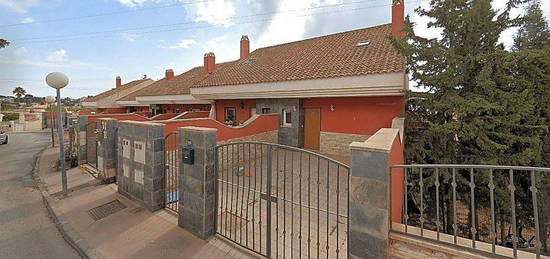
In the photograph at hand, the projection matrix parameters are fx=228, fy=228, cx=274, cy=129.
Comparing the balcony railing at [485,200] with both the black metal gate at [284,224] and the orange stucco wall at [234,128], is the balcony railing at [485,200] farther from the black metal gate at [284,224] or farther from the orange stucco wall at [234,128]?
the orange stucco wall at [234,128]

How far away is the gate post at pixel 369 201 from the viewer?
2580 mm

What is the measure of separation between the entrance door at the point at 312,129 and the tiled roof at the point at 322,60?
7.20 feet

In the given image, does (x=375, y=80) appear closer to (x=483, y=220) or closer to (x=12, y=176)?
(x=483, y=220)

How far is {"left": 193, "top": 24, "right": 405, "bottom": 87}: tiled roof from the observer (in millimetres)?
8516

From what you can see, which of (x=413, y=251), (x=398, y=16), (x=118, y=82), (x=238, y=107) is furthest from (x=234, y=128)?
(x=118, y=82)

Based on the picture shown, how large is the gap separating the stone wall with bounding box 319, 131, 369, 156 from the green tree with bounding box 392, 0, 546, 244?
9.69 feet

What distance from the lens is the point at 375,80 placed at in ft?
25.6

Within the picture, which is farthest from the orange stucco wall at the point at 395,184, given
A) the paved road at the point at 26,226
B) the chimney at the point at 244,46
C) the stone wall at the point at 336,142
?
the chimney at the point at 244,46

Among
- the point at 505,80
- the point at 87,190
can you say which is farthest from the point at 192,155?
the point at 505,80

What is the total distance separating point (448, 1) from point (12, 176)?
16781 millimetres

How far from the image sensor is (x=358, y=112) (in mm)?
9922

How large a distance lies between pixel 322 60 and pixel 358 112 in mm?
2924

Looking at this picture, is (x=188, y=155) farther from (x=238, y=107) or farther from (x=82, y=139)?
(x=238, y=107)

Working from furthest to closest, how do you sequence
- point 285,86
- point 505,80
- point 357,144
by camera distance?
point 285,86 < point 505,80 < point 357,144
